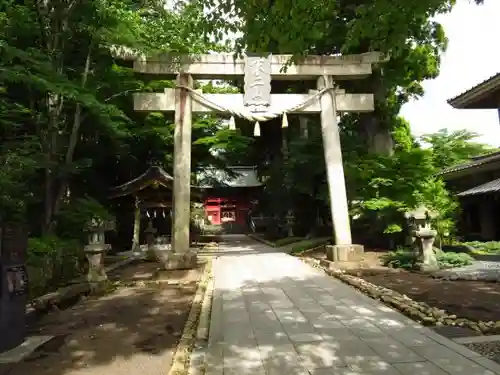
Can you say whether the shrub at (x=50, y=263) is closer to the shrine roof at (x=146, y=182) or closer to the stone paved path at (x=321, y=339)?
the stone paved path at (x=321, y=339)

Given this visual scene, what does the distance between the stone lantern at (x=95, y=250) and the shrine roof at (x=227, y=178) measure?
1572 centimetres

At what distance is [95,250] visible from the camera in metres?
9.77

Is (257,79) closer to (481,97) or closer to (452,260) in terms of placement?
(481,97)

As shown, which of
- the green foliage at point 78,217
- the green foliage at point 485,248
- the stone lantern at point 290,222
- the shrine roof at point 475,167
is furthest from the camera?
the stone lantern at point 290,222

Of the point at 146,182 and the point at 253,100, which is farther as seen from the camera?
the point at 146,182

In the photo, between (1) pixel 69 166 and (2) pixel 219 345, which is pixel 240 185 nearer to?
(1) pixel 69 166

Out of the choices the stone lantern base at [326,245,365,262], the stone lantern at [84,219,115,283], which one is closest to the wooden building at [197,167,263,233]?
the stone lantern base at [326,245,365,262]

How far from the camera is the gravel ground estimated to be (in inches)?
167

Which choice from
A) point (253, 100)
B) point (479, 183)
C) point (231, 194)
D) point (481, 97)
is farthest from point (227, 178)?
point (481, 97)

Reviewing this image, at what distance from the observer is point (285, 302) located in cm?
742

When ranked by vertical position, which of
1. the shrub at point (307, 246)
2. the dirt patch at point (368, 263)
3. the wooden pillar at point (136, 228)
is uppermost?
the wooden pillar at point (136, 228)

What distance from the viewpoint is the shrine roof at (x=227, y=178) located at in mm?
27375

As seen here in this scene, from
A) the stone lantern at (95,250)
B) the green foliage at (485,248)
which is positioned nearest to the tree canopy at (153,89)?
the stone lantern at (95,250)

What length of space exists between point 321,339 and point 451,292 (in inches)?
158
